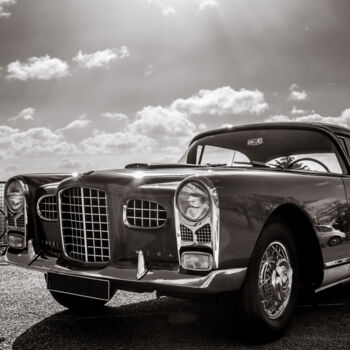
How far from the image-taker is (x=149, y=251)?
2953 mm

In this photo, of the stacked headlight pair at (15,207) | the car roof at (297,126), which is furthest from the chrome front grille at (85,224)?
the car roof at (297,126)

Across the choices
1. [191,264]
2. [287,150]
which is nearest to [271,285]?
[191,264]

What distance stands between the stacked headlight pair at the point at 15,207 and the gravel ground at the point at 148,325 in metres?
0.58

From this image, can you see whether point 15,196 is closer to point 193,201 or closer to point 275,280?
point 193,201

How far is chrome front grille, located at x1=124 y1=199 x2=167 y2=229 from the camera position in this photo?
2.95 metres

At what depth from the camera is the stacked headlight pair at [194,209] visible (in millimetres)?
2750

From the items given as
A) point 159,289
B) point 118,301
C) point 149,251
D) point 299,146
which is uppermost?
point 299,146

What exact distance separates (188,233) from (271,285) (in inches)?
30.1

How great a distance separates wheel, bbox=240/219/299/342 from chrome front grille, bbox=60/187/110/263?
3.01 ft

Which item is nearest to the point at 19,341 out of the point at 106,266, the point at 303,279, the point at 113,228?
the point at 106,266

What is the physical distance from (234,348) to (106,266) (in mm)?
920

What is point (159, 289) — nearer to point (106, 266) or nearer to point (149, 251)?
point (149, 251)

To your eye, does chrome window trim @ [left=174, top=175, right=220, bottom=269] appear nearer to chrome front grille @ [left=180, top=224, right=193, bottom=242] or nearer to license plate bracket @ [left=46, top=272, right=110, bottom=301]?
chrome front grille @ [left=180, top=224, right=193, bottom=242]

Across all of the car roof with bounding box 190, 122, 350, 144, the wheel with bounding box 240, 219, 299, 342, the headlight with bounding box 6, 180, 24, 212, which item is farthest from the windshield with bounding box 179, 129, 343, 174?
the headlight with bounding box 6, 180, 24, 212
